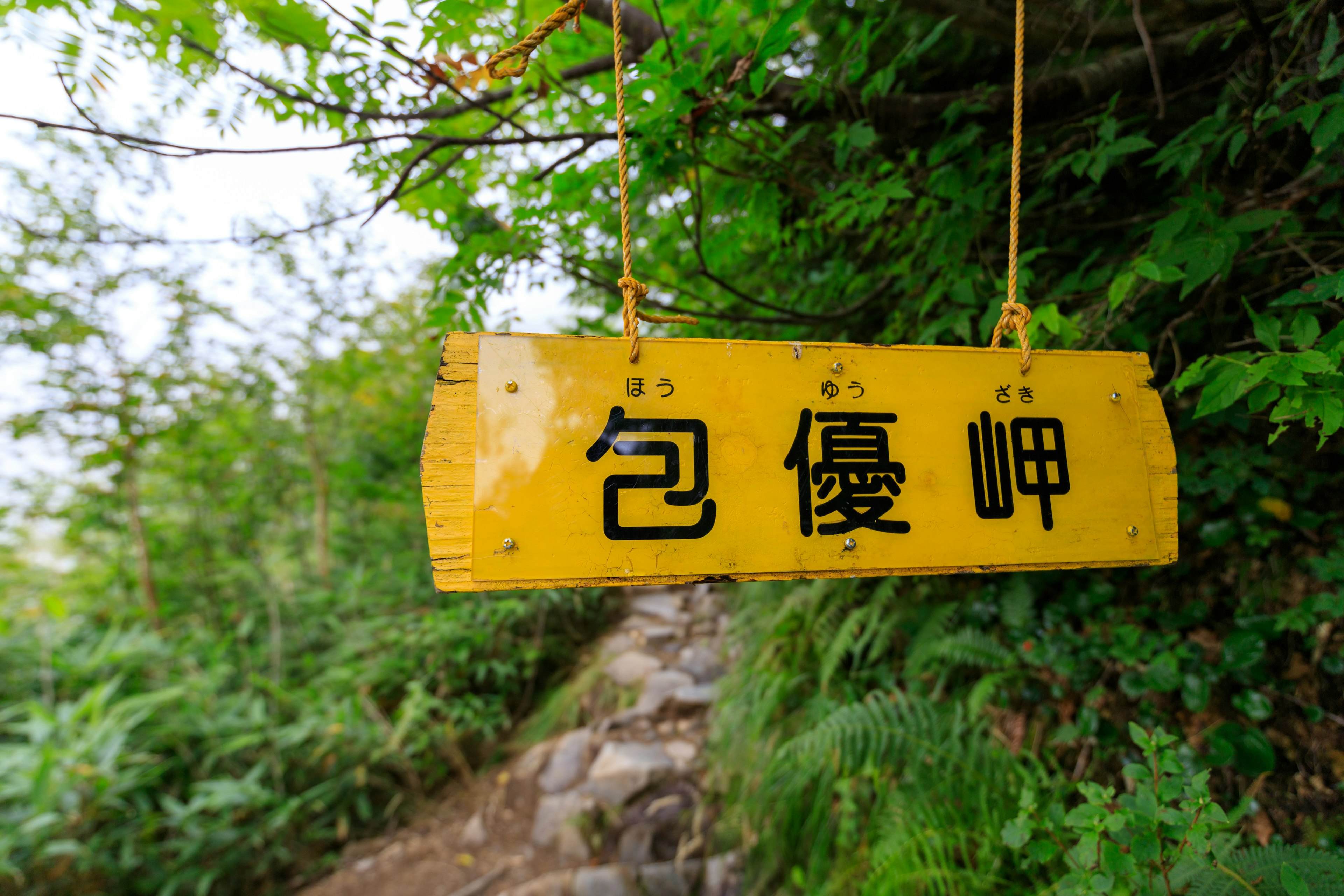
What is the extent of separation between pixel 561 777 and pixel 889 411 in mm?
3033

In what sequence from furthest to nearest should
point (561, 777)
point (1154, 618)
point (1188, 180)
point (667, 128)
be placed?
point (561, 777), point (1154, 618), point (1188, 180), point (667, 128)

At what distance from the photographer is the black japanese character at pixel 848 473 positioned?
80cm

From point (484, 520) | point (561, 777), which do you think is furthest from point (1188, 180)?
point (561, 777)

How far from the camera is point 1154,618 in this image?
1.63 m

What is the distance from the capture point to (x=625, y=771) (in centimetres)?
282

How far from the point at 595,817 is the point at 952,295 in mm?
2784

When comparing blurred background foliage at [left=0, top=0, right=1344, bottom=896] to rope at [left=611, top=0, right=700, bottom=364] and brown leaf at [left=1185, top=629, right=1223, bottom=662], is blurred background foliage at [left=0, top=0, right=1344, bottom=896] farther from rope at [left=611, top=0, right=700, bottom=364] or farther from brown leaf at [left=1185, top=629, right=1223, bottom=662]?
rope at [left=611, top=0, right=700, bottom=364]

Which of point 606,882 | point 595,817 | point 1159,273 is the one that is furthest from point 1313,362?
point 595,817

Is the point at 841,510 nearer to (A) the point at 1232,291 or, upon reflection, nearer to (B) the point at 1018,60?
(B) the point at 1018,60

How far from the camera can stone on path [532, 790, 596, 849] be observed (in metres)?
2.81

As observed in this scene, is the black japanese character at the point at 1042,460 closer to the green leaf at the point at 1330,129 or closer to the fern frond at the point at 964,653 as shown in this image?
the green leaf at the point at 1330,129

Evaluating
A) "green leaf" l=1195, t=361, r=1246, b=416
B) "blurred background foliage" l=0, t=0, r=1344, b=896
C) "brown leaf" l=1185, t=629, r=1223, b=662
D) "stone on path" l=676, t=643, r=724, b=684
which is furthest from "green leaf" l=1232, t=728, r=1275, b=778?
"stone on path" l=676, t=643, r=724, b=684

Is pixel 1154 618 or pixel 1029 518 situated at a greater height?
pixel 1029 518

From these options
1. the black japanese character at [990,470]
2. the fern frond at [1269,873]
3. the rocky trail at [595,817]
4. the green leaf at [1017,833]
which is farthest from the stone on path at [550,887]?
the black japanese character at [990,470]
